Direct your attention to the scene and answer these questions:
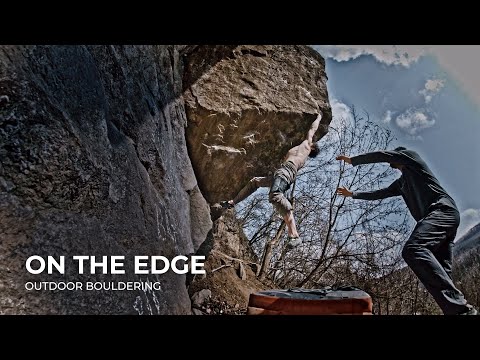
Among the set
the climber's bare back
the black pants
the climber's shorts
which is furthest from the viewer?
the climber's bare back

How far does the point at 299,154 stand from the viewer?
362 centimetres

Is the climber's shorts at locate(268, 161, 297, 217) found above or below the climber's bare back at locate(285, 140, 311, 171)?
below

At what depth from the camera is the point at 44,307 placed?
1799 millimetres

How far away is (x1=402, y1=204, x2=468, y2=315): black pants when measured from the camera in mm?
2543

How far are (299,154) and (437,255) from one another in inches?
53.6

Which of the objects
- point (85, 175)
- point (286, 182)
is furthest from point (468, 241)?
point (85, 175)

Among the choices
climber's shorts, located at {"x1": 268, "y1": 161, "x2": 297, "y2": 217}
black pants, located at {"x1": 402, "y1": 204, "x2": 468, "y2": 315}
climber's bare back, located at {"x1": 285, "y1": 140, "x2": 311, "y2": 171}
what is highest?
climber's bare back, located at {"x1": 285, "y1": 140, "x2": 311, "y2": 171}

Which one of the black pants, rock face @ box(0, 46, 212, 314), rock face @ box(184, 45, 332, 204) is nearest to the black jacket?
the black pants

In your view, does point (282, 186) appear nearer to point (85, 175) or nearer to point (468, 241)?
point (468, 241)

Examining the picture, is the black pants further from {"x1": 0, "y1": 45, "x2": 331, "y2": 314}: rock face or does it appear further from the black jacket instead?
{"x1": 0, "y1": 45, "x2": 331, "y2": 314}: rock face

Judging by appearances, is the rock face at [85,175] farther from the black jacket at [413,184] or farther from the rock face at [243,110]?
the black jacket at [413,184]

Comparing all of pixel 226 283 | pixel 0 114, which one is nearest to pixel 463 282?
pixel 226 283

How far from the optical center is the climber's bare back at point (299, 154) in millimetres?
3580
